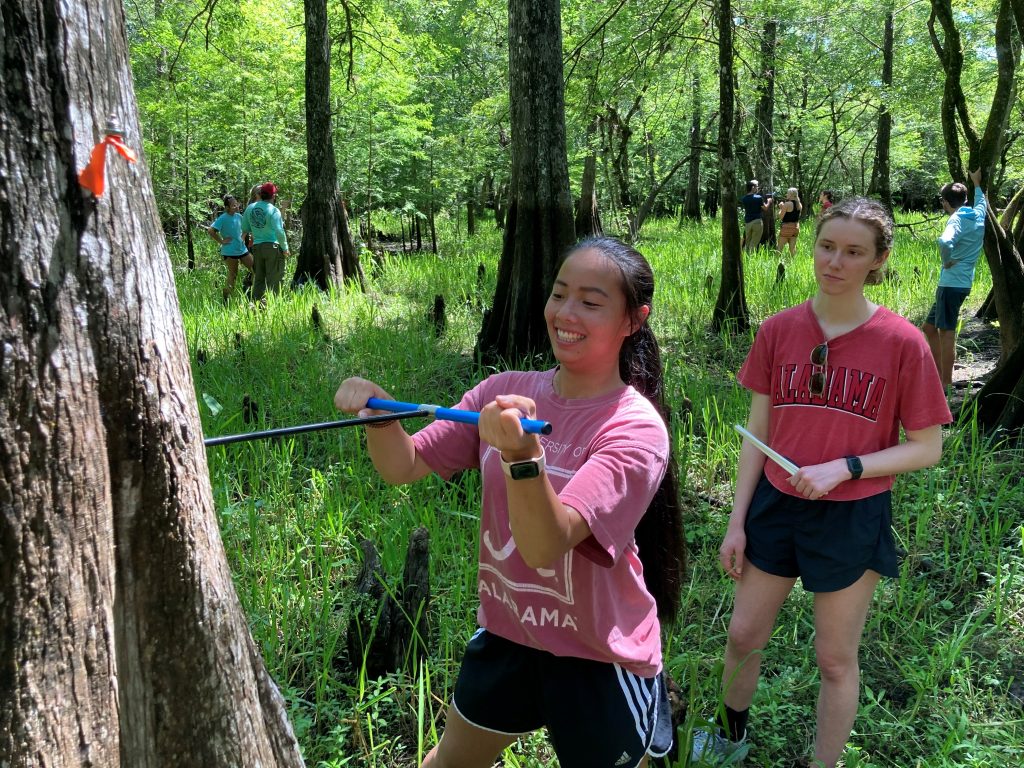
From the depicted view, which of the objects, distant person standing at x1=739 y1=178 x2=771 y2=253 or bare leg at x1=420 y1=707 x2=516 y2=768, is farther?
distant person standing at x1=739 y1=178 x2=771 y2=253

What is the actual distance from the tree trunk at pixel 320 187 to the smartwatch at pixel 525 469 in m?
8.65

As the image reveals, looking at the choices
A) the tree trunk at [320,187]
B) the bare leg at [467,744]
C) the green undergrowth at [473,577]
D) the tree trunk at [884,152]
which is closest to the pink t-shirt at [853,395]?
the green undergrowth at [473,577]

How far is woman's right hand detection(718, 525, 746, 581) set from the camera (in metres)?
2.37

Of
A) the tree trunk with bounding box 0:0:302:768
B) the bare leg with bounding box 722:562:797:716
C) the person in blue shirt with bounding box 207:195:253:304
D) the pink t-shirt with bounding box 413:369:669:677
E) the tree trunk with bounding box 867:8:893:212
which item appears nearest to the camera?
the tree trunk with bounding box 0:0:302:768

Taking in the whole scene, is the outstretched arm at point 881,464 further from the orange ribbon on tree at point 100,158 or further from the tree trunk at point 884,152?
the tree trunk at point 884,152

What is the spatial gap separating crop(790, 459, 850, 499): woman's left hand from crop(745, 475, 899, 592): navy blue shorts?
156 mm

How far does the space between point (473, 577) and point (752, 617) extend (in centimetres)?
122

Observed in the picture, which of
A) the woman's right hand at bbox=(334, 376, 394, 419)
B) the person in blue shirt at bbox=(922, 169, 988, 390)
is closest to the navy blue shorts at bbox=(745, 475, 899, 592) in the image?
the woman's right hand at bbox=(334, 376, 394, 419)

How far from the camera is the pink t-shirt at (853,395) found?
2.17m

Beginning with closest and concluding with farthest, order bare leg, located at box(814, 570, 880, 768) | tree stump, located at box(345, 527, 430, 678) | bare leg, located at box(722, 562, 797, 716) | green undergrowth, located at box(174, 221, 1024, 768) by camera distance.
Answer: bare leg, located at box(814, 570, 880, 768) < bare leg, located at box(722, 562, 797, 716) < green undergrowth, located at box(174, 221, 1024, 768) < tree stump, located at box(345, 527, 430, 678)

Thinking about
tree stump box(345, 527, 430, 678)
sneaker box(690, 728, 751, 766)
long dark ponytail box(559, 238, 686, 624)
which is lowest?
sneaker box(690, 728, 751, 766)

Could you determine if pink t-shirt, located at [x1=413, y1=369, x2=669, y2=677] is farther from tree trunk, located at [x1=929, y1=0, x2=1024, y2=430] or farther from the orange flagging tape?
tree trunk, located at [x1=929, y1=0, x2=1024, y2=430]

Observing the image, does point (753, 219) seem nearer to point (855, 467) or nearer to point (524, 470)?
point (855, 467)

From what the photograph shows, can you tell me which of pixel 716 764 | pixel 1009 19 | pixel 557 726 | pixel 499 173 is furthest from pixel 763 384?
pixel 499 173
